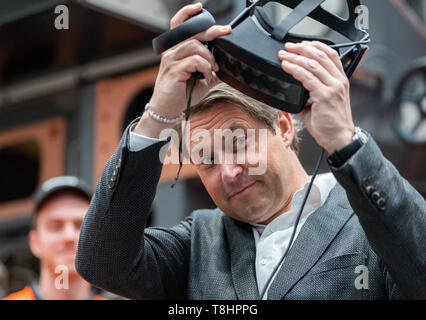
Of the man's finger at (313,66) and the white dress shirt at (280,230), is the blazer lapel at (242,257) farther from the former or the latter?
the man's finger at (313,66)

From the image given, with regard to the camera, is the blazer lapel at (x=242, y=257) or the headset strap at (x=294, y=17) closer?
the headset strap at (x=294, y=17)

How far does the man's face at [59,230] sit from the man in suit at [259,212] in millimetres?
934

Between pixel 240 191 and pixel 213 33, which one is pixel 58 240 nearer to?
pixel 240 191

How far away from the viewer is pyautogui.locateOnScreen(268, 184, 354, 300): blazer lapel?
1238 millimetres

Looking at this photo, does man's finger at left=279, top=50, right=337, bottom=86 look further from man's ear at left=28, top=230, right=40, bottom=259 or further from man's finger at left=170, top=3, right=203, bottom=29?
man's ear at left=28, top=230, right=40, bottom=259

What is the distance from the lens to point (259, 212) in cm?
140

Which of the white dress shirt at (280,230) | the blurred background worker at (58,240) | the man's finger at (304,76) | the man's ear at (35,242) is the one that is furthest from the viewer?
the man's ear at (35,242)

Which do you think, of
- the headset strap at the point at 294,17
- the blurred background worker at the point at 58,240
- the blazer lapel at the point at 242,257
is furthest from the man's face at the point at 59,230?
the headset strap at the point at 294,17

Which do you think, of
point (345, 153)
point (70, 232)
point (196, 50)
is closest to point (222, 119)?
point (196, 50)

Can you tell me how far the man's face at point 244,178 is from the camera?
4.52 feet

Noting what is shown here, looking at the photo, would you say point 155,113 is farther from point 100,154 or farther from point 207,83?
point 100,154

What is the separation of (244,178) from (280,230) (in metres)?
0.13

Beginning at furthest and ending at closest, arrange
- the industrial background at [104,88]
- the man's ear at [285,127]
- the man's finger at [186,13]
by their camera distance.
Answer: the industrial background at [104,88] → the man's ear at [285,127] → the man's finger at [186,13]
